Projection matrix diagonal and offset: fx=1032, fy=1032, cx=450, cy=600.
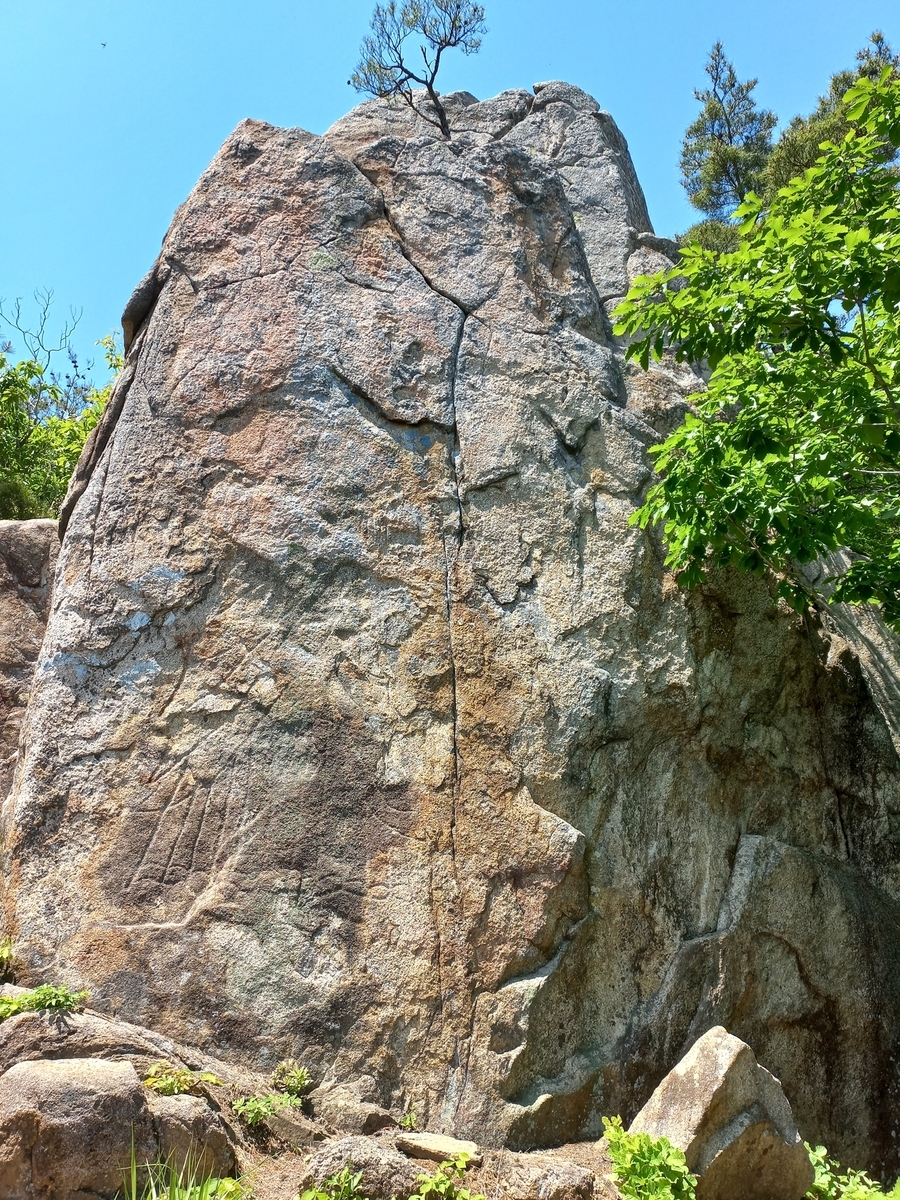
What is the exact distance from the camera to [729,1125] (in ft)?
16.7

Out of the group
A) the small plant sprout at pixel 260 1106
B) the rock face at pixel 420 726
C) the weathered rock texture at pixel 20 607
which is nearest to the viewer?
the small plant sprout at pixel 260 1106

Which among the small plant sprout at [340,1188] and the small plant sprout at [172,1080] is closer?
the small plant sprout at [340,1188]

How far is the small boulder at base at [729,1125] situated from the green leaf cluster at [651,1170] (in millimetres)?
102

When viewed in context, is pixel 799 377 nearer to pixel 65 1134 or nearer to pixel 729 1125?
pixel 729 1125

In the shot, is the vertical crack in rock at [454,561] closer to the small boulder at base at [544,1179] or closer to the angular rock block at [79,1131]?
the small boulder at base at [544,1179]

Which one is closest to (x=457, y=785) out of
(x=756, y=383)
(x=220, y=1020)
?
(x=220, y=1020)

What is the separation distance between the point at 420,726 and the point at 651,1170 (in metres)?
2.75

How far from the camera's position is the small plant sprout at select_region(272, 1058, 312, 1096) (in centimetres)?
559

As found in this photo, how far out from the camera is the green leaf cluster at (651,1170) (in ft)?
16.0

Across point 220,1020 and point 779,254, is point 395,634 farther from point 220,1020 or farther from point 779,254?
point 779,254

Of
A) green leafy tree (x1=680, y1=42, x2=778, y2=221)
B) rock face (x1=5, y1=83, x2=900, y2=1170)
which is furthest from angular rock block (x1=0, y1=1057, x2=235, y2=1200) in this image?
green leafy tree (x1=680, y1=42, x2=778, y2=221)

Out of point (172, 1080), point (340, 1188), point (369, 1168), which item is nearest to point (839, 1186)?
point (369, 1168)

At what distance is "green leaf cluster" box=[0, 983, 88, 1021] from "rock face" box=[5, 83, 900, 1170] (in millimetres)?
668

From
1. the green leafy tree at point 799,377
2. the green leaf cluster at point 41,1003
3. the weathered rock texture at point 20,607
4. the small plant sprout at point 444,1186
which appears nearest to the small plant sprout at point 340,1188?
the small plant sprout at point 444,1186
